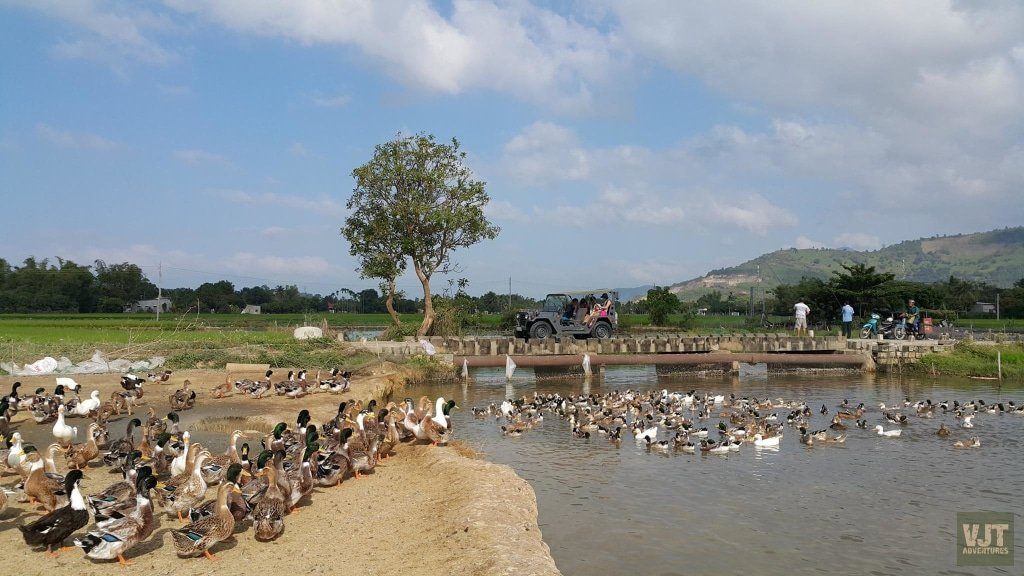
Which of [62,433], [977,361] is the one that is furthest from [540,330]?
[62,433]

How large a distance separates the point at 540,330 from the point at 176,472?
76.0 feet

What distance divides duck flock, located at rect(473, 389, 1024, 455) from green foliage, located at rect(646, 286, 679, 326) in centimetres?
2804

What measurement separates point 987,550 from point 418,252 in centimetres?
2768

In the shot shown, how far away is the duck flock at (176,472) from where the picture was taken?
309 inches

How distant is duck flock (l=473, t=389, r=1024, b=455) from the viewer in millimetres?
17250

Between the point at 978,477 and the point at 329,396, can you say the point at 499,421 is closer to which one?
the point at 329,396

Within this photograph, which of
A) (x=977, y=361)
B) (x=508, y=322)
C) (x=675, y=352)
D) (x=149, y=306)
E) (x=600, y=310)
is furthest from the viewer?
(x=149, y=306)

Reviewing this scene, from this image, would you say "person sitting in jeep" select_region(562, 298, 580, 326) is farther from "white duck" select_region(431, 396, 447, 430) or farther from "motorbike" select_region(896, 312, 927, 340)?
"white duck" select_region(431, 396, 447, 430)

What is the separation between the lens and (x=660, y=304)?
52.4m

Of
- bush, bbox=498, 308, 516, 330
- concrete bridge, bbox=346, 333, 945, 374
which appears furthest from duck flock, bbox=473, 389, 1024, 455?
bush, bbox=498, 308, 516, 330

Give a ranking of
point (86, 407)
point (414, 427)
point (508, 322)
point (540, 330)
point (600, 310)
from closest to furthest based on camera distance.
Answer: point (414, 427), point (86, 407), point (540, 330), point (600, 310), point (508, 322)

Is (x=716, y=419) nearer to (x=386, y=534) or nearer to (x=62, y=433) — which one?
(x=386, y=534)

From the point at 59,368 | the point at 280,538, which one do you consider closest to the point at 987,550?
the point at 280,538

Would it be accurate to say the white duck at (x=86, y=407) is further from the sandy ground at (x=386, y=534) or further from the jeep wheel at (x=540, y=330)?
the jeep wheel at (x=540, y=330)
